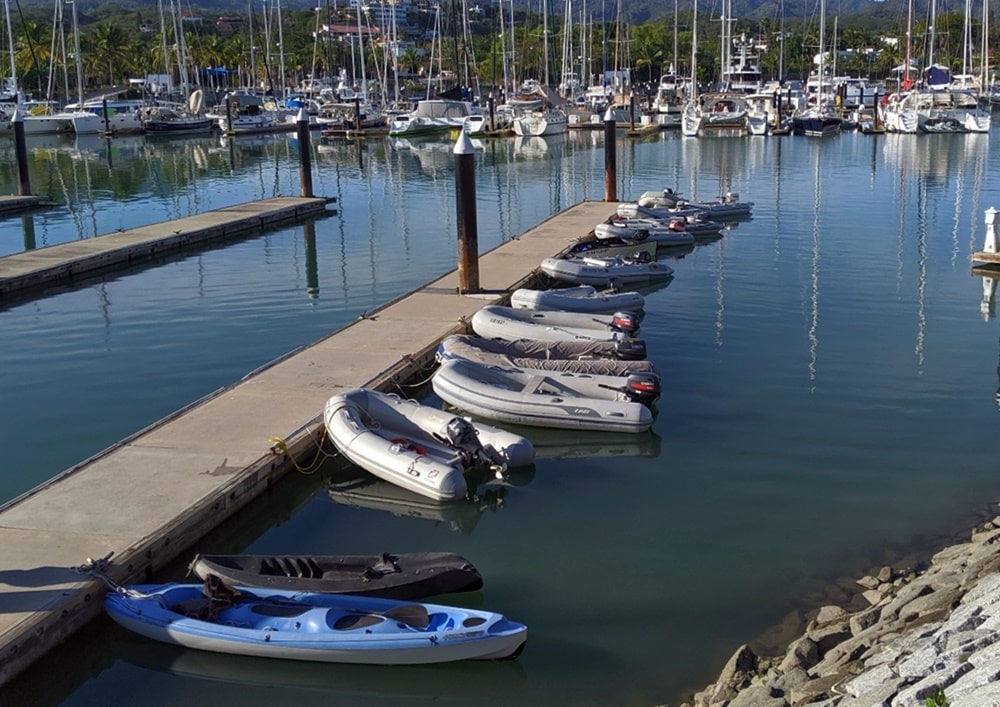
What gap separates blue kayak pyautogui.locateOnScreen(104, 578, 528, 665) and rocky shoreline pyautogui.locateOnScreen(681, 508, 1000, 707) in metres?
1.68

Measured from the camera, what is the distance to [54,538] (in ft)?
31.5

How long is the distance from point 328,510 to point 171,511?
2.01 m

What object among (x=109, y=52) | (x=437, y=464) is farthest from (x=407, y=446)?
(x=109, y=52)

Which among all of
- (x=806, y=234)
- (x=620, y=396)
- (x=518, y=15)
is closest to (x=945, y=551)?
(x=620, y=396)

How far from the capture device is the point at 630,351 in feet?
51.9

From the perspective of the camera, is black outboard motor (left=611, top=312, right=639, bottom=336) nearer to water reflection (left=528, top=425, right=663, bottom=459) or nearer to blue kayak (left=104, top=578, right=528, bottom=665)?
water reflection (left=528, top=425, right=663, bottom=459)

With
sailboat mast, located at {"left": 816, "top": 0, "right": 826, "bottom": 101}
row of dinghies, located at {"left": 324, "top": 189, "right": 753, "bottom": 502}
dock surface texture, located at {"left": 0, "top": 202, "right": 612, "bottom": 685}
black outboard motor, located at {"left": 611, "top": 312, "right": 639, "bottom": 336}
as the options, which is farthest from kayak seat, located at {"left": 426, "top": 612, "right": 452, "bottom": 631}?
sailboat mast, located at {"left": 816, "top": 0, "right": 826, "bottom": 101}

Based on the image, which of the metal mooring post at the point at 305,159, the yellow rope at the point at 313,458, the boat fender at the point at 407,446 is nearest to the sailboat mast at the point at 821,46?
the metal mooring post at the point at 305,159

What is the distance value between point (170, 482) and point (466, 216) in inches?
382

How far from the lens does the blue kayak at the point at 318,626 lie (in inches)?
330

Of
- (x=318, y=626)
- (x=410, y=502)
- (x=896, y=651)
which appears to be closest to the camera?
(x=896, y=651)

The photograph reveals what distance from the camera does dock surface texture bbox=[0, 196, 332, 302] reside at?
2370 cm

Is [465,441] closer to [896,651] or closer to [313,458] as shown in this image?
[313,458]

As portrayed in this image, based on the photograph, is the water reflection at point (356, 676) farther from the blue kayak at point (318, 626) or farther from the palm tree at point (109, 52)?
the palm tree at point (109, 52)
